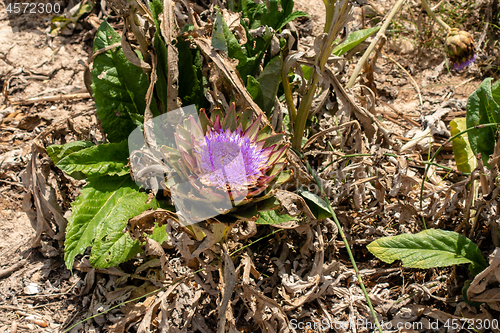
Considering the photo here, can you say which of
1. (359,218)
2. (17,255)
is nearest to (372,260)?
(359,218)

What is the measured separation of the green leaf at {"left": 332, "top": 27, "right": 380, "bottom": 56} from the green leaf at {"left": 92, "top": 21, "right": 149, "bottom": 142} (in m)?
1.14

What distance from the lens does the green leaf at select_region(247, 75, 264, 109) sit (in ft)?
6.19

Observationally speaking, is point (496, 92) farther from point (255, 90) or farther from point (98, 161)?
point (98, 161)

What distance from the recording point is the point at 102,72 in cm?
196

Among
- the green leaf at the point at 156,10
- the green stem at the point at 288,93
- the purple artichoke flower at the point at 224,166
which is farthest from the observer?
the green stem at the point at 288,93

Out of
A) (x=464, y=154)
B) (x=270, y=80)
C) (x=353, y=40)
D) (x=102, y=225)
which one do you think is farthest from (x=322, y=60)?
(x=102, y=225)

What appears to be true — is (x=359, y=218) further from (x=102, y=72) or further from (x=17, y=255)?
(x=17, y=255)

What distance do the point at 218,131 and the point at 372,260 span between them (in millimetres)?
1131

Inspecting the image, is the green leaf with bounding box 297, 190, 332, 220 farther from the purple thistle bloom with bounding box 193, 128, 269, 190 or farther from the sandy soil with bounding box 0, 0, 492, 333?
the sandy soil with bounding box 0, 0, 492, 333

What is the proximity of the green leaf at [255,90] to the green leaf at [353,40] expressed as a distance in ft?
2.07

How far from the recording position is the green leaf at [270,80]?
6.31ft

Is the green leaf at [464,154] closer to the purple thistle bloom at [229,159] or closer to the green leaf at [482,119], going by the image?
the green leaf at [482,119]

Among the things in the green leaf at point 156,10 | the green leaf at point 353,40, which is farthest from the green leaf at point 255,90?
the green leaf at point 353,40

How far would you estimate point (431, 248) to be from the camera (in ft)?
5.68
